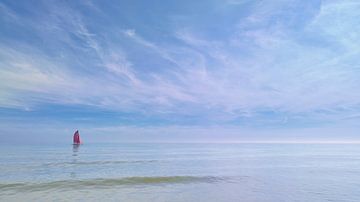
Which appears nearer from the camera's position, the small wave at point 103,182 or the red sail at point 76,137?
the small wave at point 103,182

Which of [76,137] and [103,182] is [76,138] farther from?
[103,182]

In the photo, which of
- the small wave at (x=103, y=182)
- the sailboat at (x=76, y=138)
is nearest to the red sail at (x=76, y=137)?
the sailboat at (x=76, y=138)

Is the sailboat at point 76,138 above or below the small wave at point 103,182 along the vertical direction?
above

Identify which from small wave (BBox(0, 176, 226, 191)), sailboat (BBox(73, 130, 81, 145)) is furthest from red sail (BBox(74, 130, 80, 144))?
small wave (BBox(0, 176, 226, 191))

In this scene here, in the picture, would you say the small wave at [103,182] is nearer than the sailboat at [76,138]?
Yes

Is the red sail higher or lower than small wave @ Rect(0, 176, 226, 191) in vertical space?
Answer: higher

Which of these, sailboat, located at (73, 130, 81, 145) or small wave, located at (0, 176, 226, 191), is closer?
small wave, located at (0, 176, 226, 191)

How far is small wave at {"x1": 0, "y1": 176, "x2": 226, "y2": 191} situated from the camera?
25.2 m

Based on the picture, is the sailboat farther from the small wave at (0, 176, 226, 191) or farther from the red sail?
the small wave at (0, 176, 226, 191)

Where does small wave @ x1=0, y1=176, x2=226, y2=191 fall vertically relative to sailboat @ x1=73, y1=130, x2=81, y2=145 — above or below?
below

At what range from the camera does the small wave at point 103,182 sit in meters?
25.2

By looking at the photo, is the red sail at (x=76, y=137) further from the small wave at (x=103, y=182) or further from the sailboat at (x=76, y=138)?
the small wave at (x=103, y=182)

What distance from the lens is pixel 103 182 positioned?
28.4m

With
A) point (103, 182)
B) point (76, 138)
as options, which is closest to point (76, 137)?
point (76, 138)
